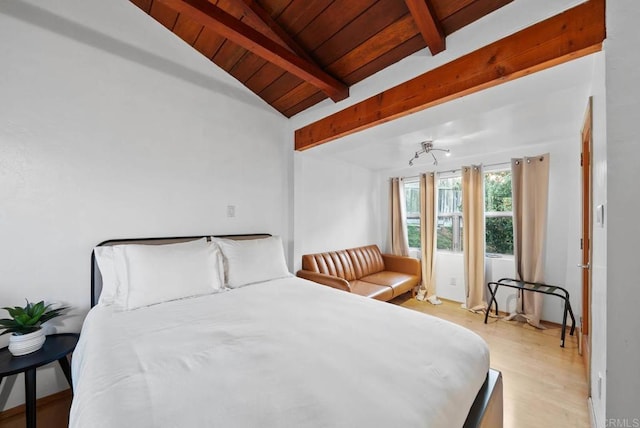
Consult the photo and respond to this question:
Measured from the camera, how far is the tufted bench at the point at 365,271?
2.98 m

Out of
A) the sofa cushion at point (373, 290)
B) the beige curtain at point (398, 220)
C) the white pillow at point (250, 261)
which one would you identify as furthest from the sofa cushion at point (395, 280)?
the white pillow at point (250, 261)

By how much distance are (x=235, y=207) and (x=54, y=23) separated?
71.6 inches

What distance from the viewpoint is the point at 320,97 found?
101 inches

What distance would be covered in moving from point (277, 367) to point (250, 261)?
1.38m

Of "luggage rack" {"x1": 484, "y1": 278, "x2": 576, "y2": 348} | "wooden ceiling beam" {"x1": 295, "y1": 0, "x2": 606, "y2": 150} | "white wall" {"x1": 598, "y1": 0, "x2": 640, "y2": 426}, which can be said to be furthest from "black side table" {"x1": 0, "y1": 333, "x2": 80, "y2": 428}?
"luggage rack" {"x1": 484, "y1": 278, "x2": 576, "y2": 348}

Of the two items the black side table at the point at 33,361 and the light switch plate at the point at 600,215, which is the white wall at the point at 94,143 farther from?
the light switch plate at the point at 600,215

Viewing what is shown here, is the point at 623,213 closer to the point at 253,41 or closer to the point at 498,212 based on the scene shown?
the point at 253,41

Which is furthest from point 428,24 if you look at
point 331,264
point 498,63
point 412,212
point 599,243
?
point 412,212

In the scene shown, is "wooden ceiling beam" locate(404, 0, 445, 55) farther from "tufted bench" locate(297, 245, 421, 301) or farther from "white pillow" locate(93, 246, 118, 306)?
"white pillow" locate(93, 246, 118, 306)

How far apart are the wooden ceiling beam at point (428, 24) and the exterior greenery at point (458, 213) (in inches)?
97.4

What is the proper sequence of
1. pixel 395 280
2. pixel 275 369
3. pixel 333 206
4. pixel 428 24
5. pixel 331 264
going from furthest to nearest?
pixel 333 206
pixel 395 280
pixel 331 264
pixel 428 24
pixel 275 369

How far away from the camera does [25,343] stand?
4.66ft

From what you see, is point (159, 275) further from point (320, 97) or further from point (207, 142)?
point (320, 97)

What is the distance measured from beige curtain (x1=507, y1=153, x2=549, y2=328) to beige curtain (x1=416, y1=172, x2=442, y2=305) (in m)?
0.98
